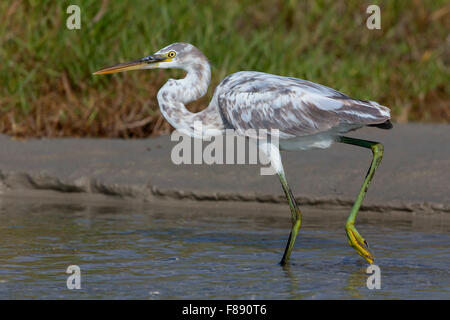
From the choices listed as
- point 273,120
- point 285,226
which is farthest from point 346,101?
point 285,226

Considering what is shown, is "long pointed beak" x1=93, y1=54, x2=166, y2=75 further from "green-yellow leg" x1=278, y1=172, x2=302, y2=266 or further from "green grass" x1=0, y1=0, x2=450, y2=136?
"green grass" x1=0, y1=0, x2=450, y2=136

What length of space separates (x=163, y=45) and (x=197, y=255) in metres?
4.19

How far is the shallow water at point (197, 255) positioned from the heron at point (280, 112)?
0.91 feet

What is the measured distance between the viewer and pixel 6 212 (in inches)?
285

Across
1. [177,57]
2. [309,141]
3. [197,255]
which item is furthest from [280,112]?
[197,255]

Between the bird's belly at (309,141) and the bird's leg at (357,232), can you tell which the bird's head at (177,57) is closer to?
the bird's belly at (309,141)

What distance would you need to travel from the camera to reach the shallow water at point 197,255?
197 inches

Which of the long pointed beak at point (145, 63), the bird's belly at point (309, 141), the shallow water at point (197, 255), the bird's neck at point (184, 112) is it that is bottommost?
the shallow water at point (197, 255)

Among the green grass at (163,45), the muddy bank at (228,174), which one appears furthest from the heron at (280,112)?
the green grass at (163,45)

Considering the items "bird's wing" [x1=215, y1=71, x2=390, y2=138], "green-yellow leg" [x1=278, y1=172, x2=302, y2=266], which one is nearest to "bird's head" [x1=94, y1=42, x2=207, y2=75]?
"bird's wing" [x1=215, y1=71, x2=390, y2=138]

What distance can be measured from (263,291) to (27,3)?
589 centimetres

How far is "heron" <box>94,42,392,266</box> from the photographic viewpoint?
5715mm

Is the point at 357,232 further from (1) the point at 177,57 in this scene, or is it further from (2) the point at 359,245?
(1) the point at 177,57

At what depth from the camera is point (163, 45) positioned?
9703mm
